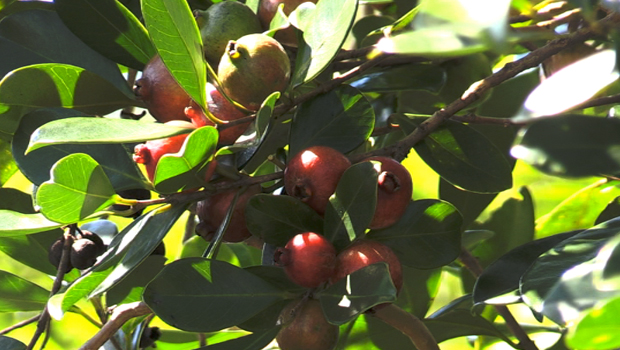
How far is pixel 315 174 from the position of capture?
768mm

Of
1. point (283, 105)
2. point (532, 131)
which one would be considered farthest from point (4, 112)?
point (532, 131)

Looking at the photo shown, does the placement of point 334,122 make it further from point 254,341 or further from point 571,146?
point 571,146

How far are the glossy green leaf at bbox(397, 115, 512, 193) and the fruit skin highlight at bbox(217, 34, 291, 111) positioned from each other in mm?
242

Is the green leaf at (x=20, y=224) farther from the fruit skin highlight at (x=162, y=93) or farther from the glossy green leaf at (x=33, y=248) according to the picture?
the glossy green leaf at (x=33, y=248)

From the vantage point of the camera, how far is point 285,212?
0.79m

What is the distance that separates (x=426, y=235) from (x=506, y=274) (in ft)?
0.32

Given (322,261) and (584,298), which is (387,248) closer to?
(322,261)

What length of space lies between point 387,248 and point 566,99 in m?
0.38

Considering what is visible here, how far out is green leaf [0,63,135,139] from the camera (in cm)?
80

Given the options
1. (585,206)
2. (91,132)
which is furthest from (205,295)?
(585,206)

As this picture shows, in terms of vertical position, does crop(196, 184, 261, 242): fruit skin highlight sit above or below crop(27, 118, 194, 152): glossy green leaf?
below

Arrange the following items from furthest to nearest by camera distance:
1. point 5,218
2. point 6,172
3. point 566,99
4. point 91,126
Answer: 1. point 6,172
2. point 5,218
3. point 91,126
4. point 566,99

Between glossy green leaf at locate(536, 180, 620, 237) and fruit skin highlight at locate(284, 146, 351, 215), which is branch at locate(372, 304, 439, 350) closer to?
fruit skin highlight at locate(284, 146, 351, 215)

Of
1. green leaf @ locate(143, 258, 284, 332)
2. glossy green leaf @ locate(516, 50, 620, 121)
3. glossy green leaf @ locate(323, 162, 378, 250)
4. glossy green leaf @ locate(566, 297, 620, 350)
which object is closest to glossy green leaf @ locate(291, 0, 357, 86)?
glossy green leaf @ locate(323, 162, 378, 250)
